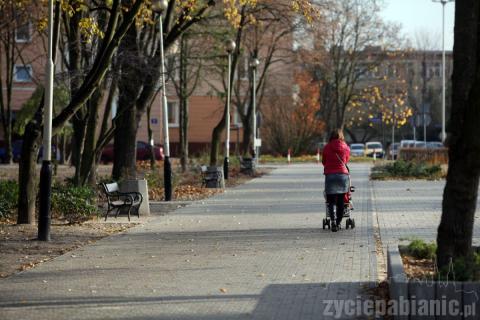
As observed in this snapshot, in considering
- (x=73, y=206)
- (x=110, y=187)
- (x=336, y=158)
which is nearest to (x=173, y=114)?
(x=110, y=187)

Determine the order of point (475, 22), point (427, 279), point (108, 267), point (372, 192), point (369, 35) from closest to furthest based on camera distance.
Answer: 1. point (427, 279)
2. point (475, 22)
3. point (108, 267)
4. point (372, 192)
5. point (369, 35)

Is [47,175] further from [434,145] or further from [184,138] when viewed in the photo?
[434,145]

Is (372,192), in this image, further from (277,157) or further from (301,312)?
(277,157)

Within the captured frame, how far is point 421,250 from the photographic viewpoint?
10.6 metres

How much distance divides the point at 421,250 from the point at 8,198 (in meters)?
11.1

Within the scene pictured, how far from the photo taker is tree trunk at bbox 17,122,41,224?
17.7m

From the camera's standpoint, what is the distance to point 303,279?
1104 cm

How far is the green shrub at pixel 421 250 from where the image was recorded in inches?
415

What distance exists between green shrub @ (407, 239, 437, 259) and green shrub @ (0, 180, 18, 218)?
1026 centimetres

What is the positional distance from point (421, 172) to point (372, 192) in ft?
28.2

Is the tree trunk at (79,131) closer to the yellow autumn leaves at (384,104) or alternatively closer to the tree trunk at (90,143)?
the tree trunk at (90,143)

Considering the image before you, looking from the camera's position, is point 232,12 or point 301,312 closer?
point 301,312

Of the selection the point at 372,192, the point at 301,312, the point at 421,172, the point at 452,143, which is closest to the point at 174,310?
the point at 301,312

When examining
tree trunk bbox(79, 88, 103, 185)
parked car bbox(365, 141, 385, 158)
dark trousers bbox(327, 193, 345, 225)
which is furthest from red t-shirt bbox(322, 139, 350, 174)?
parked car bbox(365, 141, 385, 158)
